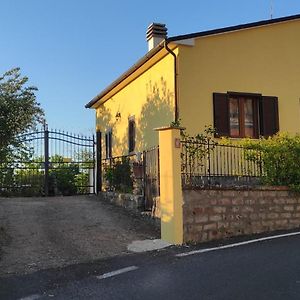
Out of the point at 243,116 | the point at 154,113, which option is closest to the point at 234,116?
the point at 243,116

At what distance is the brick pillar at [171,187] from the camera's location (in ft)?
31.6

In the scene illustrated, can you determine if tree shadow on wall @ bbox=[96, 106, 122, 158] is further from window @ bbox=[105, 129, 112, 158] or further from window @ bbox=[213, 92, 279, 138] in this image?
window @ bbox=[213, 92, 279, 138]

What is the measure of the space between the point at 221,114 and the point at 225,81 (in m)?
1.02

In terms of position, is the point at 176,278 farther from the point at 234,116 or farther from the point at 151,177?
the point at 234,116

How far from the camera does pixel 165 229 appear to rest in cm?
980

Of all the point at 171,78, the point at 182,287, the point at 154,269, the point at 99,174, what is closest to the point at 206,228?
the point at 154,269

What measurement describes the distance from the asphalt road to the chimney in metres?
10.1

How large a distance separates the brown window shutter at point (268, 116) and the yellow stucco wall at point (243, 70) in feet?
0.78

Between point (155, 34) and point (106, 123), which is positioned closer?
point (155, 34)

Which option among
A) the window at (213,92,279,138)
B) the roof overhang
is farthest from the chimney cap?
the window at (213,92,279,138)

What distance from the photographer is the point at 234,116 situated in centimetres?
1466

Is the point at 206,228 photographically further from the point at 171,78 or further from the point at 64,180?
the point at 64,180

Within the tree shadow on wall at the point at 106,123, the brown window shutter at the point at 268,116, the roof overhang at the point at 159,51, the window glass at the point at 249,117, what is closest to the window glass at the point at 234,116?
the window glass at the point at 249,117

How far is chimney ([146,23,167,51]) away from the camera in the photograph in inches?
673
